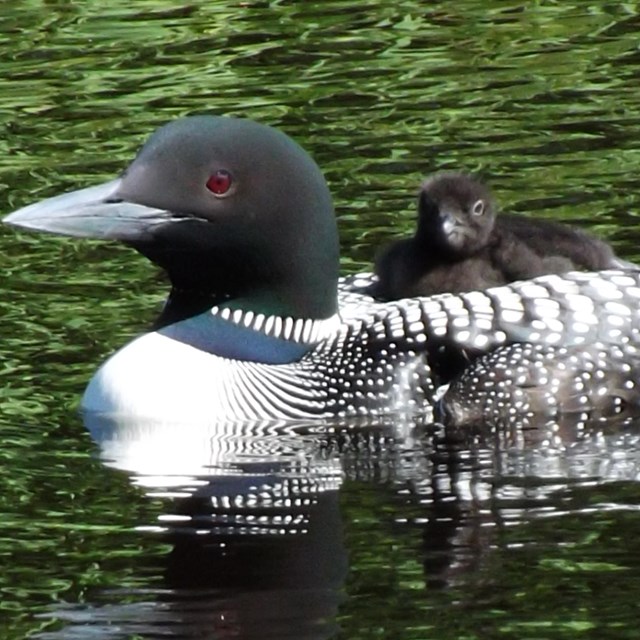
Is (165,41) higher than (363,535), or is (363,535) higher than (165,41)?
(165,41)

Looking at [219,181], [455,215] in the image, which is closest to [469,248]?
[455,215]

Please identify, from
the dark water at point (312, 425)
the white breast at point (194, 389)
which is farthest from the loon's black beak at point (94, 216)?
the dark water at point (312, 425)

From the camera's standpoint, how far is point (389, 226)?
9125 millimetres

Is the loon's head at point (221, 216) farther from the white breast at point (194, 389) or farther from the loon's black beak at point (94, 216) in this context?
the white breast at point (194, 389)

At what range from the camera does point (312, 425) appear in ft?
24.2

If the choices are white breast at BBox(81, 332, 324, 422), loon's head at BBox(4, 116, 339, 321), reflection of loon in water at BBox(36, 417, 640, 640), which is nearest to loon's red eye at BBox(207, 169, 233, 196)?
loon's head at BBox(4, 116, 339, 321)

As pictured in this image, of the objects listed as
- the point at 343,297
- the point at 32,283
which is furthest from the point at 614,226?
the point at 32,283

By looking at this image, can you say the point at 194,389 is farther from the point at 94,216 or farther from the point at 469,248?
the point at 469,248

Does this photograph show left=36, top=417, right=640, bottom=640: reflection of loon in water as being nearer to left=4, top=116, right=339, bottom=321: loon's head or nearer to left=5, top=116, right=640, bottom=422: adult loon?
left=5, top=116, right=640, bottom=422: adult loon

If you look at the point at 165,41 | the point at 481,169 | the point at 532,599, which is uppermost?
the point at 165,41

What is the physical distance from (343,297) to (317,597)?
7.29ft

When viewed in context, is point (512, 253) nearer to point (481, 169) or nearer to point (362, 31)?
point (481, 169)

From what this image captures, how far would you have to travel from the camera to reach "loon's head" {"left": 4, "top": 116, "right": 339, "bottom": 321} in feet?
23.4

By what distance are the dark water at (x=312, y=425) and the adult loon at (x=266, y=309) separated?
4.9 inches
